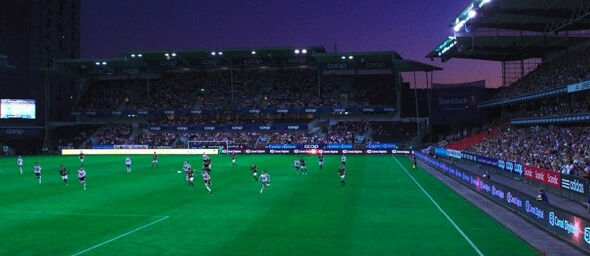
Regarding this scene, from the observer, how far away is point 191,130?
8900cm

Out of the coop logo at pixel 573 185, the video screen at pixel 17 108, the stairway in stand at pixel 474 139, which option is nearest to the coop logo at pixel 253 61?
the video screen at pixel 17 108

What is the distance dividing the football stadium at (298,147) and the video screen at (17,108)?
25 centimetres

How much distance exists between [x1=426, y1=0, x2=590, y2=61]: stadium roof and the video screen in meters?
60.9

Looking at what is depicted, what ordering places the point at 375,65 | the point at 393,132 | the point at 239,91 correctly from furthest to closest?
1. the point at 239,91
2. the point at 375,65
3. the point at 393,132

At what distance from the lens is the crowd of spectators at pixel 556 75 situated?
1689 inches

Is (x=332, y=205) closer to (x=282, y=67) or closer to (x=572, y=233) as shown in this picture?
(x=572, y=233)

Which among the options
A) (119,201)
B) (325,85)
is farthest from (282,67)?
(119,201)

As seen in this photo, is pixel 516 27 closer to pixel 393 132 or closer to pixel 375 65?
pixel 393 132

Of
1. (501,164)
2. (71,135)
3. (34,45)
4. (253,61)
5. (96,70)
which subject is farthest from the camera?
(96,70)

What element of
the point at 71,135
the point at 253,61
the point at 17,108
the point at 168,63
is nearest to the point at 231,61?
the point at 253,61

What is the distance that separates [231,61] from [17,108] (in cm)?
3391

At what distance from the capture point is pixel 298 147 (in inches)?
3105

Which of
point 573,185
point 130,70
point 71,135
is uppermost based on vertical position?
point 130,70

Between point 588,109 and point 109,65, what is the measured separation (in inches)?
2989
